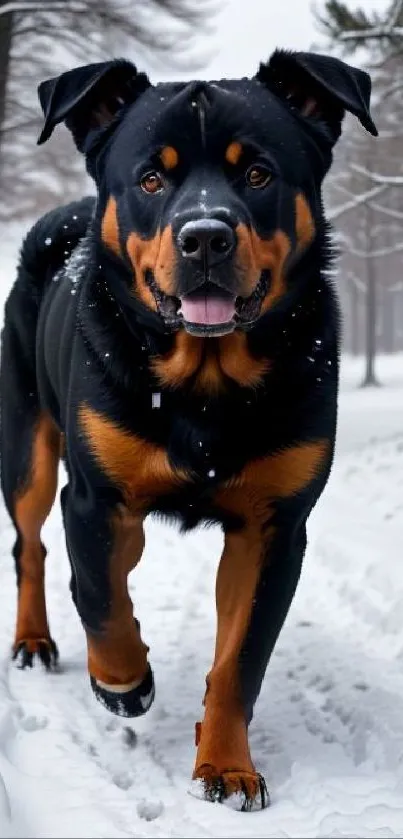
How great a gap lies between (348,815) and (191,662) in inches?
62.0

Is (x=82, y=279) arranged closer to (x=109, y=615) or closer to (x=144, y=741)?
(x=109, y=615)

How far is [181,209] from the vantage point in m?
2.54

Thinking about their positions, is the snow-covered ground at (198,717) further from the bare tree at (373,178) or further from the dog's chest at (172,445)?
the bare tree at (373,178)

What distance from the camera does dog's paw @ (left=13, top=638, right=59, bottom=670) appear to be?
3953mm

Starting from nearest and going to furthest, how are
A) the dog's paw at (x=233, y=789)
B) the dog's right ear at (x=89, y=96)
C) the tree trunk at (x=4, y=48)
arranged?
the dog's paw at (x=233, y=789) < the dog's right ear at (x=89, y=96) < the tree trunk at (x=4, y=48)

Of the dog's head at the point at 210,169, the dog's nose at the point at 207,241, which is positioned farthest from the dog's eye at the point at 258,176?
the dog's nose at the point at 207,241

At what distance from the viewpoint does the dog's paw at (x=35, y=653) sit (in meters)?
3.95

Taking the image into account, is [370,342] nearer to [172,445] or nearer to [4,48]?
[4,48]

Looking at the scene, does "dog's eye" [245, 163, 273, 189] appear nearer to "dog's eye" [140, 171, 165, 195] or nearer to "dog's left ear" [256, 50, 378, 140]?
"dog's eye" [140, 171, 165, 195]

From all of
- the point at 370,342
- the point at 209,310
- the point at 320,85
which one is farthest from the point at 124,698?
the point at 370,342

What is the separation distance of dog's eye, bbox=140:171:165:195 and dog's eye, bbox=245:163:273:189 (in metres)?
0.25

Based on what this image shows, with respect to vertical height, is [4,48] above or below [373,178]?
above

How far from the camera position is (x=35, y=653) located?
3980 mm

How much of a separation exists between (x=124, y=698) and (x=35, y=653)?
853 millimetres
